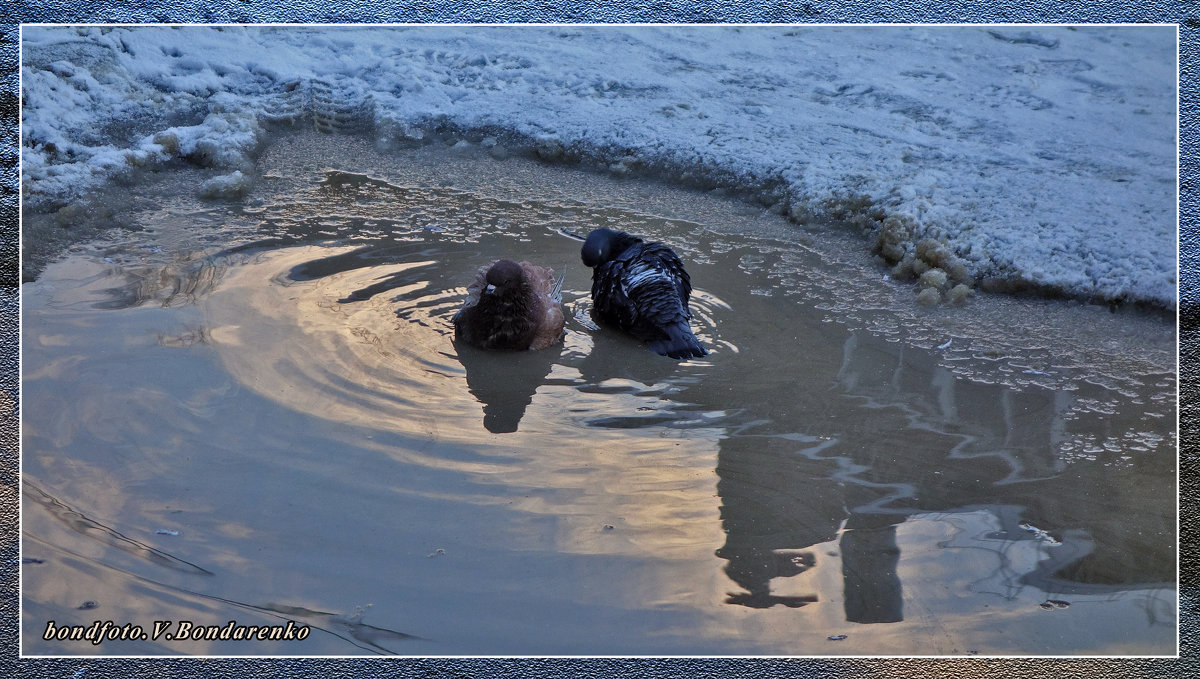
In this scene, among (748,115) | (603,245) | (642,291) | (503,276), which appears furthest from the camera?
(748,115)

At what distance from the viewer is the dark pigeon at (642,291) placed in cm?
486

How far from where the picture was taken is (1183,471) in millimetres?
2686

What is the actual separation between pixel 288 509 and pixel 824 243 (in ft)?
13.9

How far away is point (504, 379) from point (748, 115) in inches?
111

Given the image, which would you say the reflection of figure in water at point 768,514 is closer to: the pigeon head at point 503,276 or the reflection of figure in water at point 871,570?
the reflection of figure in water at point 871,570

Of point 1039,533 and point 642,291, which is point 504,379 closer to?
point 642,291

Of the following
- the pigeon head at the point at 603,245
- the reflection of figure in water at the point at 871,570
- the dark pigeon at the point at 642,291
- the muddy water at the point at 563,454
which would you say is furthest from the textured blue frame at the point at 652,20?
the pigeon head at the point at 603,245

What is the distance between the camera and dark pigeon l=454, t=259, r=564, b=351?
470 cm

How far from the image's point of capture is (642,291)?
5.02m

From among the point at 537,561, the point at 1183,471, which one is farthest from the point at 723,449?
the point at 1183,471

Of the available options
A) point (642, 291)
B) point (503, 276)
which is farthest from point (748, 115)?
point (503, 276)

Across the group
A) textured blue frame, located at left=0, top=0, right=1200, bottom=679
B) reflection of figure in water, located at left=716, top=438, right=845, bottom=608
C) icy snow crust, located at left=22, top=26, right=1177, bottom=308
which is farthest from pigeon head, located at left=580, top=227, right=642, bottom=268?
textured blue frame, located at left=0, top=0, right=1200, bottom=679

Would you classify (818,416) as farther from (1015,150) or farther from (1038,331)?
(1015,150)

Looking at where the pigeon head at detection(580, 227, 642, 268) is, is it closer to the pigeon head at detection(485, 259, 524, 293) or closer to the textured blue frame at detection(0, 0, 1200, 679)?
the pigeon head at detection(485, 259, 524, 293)
